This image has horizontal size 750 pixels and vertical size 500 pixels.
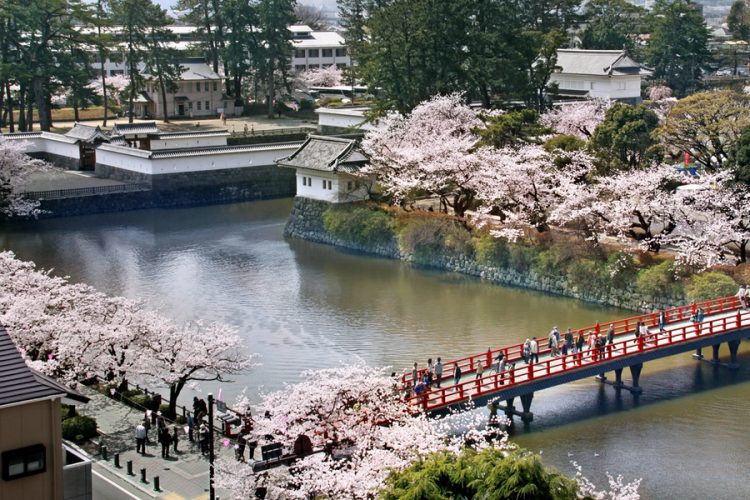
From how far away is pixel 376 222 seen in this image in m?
40.7

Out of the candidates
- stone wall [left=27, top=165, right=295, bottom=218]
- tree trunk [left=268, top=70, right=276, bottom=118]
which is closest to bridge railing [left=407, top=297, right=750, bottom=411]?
stone wall [left=27, top=165, right=295, bottom=218]

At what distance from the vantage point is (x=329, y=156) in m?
43.3

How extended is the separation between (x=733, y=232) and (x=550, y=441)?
1168 centimetres

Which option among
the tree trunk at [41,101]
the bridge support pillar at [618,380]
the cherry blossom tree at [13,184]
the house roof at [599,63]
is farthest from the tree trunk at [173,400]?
the house roof at [599,63]

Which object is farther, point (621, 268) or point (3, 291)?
point (621, 268)

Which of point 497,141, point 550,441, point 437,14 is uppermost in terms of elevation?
point 437,14

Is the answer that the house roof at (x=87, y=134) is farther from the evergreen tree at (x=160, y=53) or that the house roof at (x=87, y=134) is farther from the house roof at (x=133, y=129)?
the evergreen tree at (x=160, y=53)

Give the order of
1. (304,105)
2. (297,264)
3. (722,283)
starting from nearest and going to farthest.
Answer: (722,283) < (297,264) < (304,105)

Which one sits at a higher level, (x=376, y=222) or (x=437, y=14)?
(x=437, y=14)

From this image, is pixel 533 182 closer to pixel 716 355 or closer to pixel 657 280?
pixel 657 280

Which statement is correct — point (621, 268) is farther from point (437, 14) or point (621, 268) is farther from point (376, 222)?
point (437, 14)

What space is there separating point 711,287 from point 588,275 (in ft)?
13.1

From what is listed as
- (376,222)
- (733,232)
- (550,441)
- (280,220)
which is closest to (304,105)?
(280,220)

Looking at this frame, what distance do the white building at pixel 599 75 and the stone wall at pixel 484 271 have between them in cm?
2172
